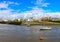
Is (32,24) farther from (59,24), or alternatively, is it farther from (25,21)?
(59,24)

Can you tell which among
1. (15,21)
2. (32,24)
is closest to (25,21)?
(32,24)

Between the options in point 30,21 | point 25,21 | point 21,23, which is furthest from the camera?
point 21,23

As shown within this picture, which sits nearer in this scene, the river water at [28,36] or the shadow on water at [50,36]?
the river water at [28,36]

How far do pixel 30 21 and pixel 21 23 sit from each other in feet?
68.8

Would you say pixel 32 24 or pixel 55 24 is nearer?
pixel 32 24

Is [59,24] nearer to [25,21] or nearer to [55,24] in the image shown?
[55,24]

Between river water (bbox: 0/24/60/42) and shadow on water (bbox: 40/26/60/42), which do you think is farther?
shadow on water (bbox: 40/26/60/42)

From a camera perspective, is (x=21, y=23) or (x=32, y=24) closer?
(x=32, y=24)

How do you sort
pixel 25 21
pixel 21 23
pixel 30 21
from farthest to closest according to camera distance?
pixel 21 23, pixel 25 21, pixel 30 21

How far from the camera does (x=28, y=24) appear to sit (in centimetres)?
13888

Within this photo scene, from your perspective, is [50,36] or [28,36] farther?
[50,36]

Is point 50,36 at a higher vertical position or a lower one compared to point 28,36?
lower

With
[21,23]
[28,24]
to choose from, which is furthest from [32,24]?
[21,23]

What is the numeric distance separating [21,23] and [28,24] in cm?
1959
